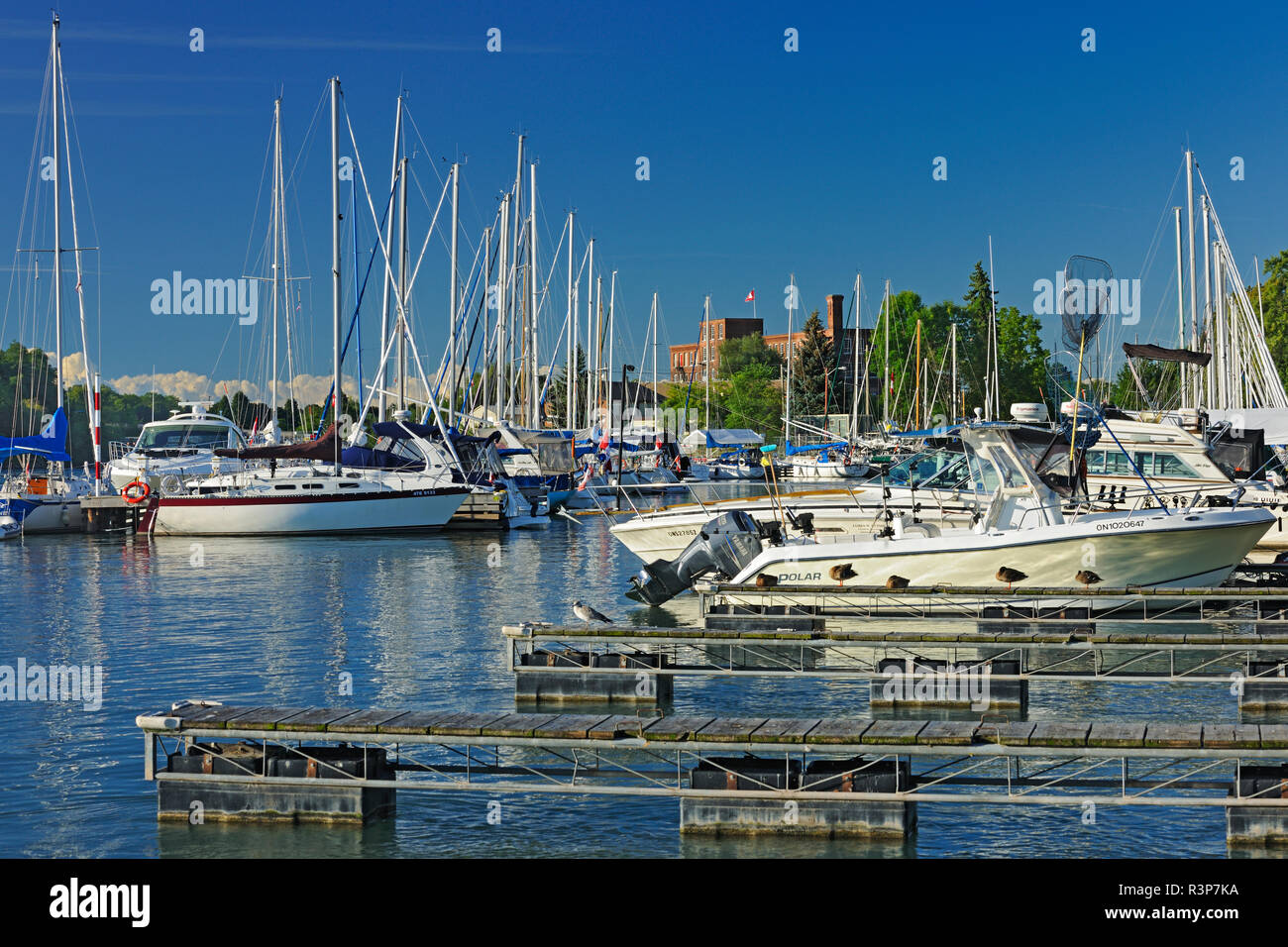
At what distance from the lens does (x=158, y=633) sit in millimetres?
26438

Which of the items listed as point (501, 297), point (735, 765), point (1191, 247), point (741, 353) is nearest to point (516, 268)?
point (501, 297)

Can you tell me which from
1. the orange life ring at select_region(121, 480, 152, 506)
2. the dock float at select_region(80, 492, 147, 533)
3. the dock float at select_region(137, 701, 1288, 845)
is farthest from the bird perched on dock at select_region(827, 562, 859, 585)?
the orange life ring at select_region(121, 480, 152, 506)

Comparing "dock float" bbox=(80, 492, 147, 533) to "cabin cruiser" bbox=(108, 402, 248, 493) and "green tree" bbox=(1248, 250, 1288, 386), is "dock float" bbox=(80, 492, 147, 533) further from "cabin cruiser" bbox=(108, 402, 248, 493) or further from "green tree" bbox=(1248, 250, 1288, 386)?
"green tree" bbox=(1248, 250, 1288, 386)

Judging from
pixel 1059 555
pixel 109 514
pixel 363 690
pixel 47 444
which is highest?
pixel 47 444

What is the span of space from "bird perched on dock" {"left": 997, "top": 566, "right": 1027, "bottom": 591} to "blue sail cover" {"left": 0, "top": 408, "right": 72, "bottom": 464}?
1679 inches

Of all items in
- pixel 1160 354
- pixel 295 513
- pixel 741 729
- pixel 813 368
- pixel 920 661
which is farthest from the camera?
pixel 813 368

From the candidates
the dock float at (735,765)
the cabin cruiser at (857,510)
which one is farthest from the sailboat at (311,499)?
the dock float at (735,765)

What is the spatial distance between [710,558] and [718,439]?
91.0 metres

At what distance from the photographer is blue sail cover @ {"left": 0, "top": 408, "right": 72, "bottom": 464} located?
55659 mm

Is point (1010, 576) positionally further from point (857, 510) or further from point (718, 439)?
point (718, 439)

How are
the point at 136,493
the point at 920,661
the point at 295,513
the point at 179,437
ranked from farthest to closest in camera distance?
the point at 179,437 < the point at 136,493 < the point at 295,513 < the point at 920,661

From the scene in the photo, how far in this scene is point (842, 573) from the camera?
24422 millimetres

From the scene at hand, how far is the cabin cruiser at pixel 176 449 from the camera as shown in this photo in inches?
2375
